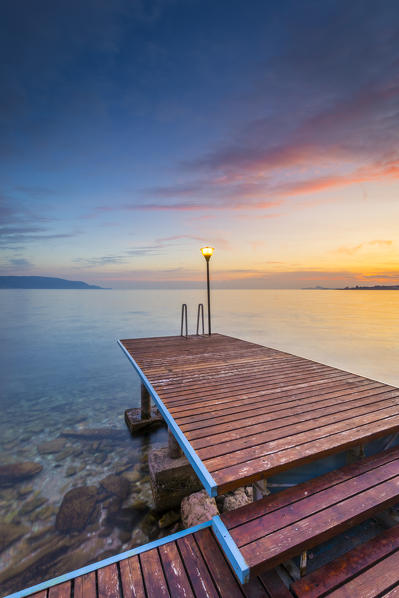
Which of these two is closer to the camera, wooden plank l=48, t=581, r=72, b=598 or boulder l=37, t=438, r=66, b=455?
Answer: wooden plank l=48, t=581, r=72, b=598

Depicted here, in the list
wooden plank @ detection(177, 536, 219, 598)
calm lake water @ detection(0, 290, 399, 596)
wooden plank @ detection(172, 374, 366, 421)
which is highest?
wooden plank @ detection(172, 374, 366, 421)

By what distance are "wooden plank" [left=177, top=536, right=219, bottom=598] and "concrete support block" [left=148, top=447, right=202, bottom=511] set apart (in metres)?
2.37

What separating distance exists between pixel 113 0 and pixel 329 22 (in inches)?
307

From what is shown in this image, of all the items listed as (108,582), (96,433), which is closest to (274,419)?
(108,582)

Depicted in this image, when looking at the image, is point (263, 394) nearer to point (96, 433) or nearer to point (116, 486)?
point (116, 486)

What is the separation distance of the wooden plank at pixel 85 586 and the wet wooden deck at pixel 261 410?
100 centimetres

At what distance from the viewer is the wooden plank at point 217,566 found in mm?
1769

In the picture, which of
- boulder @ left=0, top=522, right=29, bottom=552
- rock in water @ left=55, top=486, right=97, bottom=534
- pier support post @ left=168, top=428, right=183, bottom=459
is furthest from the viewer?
pier support post @ left=168, top=428, right=183, bottom=459

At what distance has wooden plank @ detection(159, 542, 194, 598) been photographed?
1.76 metres

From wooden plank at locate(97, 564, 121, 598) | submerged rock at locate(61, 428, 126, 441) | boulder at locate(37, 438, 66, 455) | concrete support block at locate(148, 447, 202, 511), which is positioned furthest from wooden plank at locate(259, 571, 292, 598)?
boulder at locate(37, 438, 66, 455)

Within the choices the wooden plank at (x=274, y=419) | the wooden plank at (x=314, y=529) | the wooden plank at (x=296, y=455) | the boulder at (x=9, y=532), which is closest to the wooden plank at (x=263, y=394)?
the wooden plank at (x=274, y=419)

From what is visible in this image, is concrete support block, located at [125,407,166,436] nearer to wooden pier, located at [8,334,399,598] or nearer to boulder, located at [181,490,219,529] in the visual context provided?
boulder, located at [181,490,219,529]

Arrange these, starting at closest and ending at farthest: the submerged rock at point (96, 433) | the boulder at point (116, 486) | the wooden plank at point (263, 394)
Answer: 1. the wooden plank at point (263, 394)
2. the boulder at point (116, 486)
3. the submerged rock at point (96, 433)

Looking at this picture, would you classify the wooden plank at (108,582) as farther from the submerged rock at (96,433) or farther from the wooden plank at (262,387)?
the submerged rock at (96,433)
